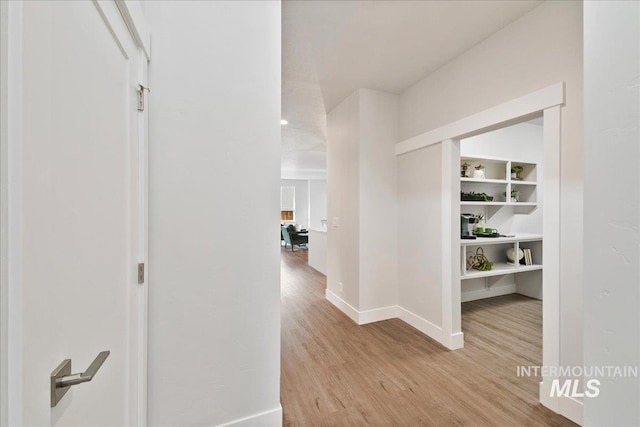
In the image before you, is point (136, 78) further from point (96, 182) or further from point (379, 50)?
point (379, 50)

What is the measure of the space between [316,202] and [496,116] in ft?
29.7

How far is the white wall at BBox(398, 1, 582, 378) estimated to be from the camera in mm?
1595

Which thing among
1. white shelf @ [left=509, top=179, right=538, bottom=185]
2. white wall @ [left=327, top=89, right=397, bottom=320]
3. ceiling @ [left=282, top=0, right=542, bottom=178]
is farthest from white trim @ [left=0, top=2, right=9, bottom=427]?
white shelf @ [left=509, top=179, right=538, bottom=185]

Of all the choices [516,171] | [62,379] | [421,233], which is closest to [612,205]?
[62,379]

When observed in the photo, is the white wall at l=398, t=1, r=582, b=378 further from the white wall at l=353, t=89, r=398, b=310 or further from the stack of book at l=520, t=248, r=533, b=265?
the stack of book at l=520, t=248, r=533, b=265

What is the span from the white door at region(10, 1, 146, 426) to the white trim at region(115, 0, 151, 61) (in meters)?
0.03

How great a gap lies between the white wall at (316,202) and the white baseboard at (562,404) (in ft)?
30.7

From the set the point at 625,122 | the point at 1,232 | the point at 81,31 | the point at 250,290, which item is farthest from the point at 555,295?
the point at 81,31

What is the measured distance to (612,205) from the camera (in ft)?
2.01

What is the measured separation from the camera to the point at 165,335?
4.21 feet

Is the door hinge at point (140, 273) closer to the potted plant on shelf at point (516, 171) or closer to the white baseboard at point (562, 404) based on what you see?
the white baseboard at point (562, 404)

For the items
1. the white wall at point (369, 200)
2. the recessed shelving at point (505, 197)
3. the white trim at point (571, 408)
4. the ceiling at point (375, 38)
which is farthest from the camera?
the recessed shelving at point (505, 197)

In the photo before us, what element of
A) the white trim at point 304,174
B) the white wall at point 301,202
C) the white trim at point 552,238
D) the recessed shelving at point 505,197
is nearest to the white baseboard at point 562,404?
the white trim at point 552,238

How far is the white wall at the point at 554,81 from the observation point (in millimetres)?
1595
